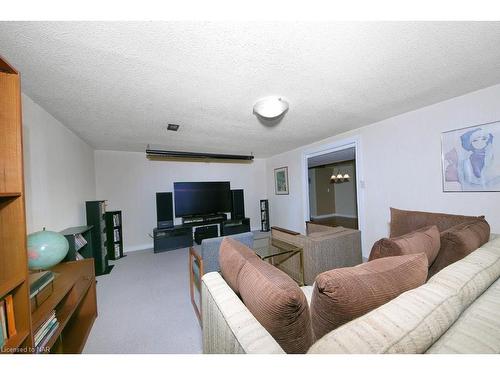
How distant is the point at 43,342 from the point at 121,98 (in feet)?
6.27

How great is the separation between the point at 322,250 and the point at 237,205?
9.95ft

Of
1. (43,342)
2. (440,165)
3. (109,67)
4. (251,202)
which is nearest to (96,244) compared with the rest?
(43,342)

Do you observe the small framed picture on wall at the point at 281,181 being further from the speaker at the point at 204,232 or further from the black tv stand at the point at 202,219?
the speaker at the point at 204,232

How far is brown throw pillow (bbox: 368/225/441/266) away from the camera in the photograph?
3.23 ft

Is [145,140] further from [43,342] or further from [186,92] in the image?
[43,342]

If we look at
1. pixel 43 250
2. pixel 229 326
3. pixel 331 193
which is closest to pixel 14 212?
pixel 43 250

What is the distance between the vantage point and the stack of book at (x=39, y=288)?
1125 millimetres

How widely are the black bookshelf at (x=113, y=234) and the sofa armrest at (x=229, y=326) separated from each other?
318 centimetres

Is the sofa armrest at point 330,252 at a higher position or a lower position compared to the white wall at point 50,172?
lower

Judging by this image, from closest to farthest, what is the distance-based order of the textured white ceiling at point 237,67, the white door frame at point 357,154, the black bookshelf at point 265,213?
the textured white ceiling at point 237,67 → the white door frame at point 357,154 → the black bookshelf at point 265,213

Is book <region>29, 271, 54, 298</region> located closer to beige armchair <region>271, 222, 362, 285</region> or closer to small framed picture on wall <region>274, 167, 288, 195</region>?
beige armchair <region>271, 222, 362, 285</region>

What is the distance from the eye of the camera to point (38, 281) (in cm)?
118

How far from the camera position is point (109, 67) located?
136cm

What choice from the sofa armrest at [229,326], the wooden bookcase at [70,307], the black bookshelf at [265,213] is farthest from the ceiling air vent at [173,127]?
the black bookshelf at [265,213]
